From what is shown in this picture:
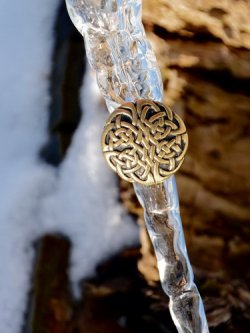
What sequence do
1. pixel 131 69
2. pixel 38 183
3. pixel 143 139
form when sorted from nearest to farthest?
pixel 143 139 < pixel 131 69 < pixel 38 183

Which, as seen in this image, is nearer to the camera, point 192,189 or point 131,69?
point 131,69

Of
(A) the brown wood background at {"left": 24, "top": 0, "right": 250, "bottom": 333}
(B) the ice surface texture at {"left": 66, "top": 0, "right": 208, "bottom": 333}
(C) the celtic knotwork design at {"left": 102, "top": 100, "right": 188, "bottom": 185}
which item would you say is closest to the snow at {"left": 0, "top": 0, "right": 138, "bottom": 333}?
(A) the brown wood background at {"left": 24, "top": 0, "right": 250, "bottom": 333}

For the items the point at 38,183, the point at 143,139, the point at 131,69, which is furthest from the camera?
the point at 38,183

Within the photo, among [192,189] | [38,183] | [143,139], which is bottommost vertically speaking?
[192,189]

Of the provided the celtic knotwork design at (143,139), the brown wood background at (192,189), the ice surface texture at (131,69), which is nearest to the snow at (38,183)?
the brown wood background at (192,189)

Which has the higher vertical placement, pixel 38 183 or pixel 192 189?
pixel 38 183

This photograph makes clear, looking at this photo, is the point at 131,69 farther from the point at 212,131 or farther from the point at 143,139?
the point at 212,131

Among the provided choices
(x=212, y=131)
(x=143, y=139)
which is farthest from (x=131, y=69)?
(x=212, y=131)

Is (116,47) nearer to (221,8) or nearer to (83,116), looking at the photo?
(221,8)
